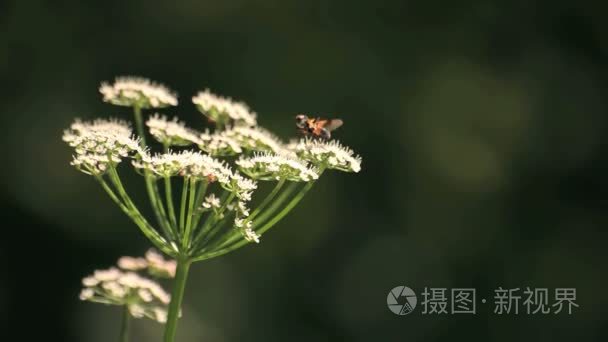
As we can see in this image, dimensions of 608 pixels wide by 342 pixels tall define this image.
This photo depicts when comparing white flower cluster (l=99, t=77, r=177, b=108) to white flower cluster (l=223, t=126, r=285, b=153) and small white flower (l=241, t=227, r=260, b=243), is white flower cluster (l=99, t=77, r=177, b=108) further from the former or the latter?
small white flower (l=241, t=227, r=260, b=243)

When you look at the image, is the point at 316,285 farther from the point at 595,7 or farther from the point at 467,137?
the point at 595,7

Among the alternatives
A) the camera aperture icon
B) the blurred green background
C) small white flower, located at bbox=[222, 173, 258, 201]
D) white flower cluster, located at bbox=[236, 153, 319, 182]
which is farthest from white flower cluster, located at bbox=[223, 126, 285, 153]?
the blurred green background

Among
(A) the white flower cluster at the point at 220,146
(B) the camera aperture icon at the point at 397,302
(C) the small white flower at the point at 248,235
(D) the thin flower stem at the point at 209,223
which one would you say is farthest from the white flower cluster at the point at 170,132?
(B) the camera aperture icon at the point at 397,302

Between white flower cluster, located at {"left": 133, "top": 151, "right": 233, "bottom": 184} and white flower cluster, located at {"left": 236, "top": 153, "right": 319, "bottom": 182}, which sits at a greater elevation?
white flower cluster, located at {"left": 236, "top": 153, "right": 319, "bottom": 182}

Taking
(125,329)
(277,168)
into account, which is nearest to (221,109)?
(277,168)

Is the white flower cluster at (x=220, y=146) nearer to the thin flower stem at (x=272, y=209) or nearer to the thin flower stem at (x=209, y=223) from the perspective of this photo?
the thin flower stem at (x=272, y=209)

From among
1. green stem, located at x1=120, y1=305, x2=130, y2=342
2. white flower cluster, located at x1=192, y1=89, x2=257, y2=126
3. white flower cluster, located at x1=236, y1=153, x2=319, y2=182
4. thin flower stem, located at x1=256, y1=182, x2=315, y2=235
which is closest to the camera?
green stem, located at x1=120, y1=305, x2=130, y2=342

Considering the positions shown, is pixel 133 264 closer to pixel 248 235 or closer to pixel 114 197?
pixel 114 197

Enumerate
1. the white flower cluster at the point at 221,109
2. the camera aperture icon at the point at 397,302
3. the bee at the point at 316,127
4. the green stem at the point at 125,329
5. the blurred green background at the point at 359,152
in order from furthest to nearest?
the blurred green background at the point at 359,152 < the camera aperture icon at the point at 397,302 < the bee at the point at 316,127 < the white flower cluster at the point at 221,109 < the green stem at the point at 125,329
